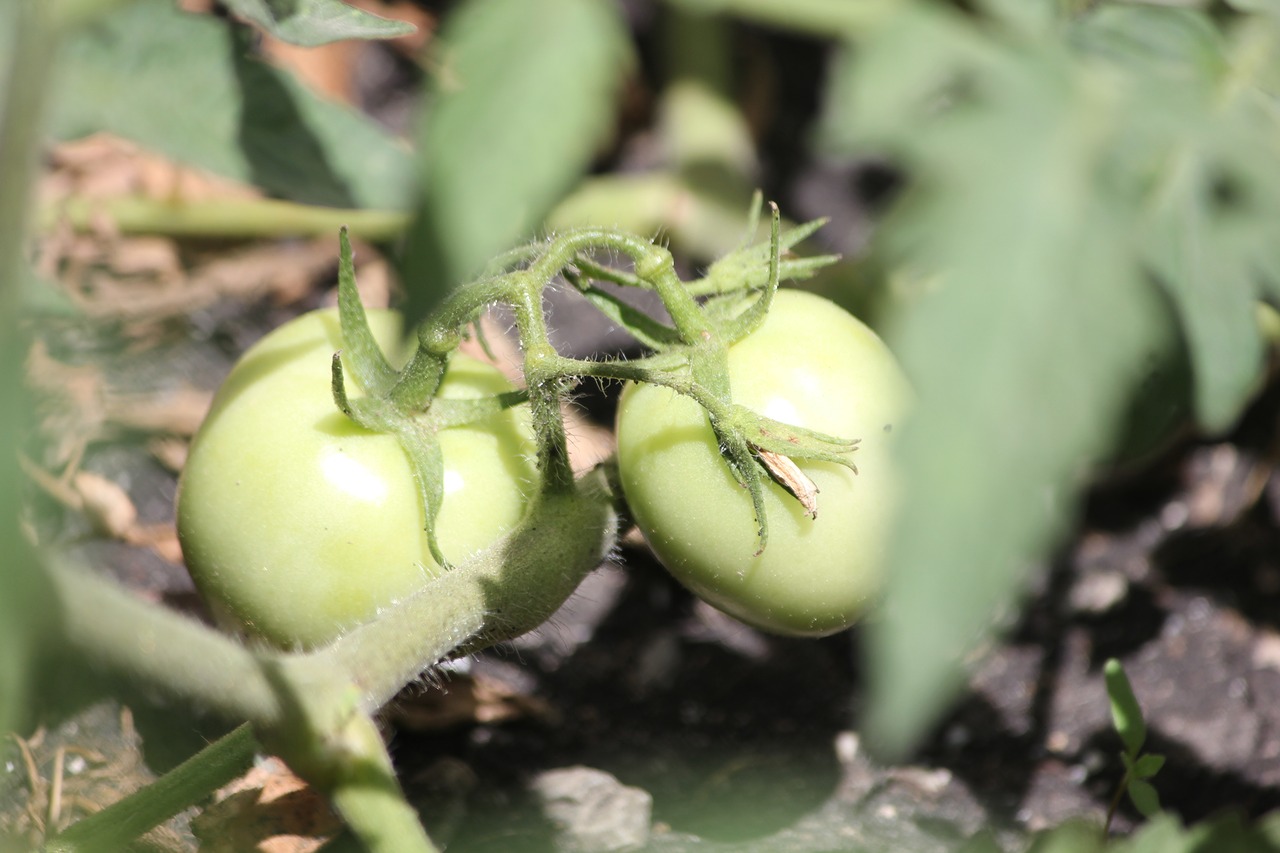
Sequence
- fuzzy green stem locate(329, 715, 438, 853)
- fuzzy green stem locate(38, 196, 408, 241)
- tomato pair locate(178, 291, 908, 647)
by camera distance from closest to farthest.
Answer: fuzzy green stem locate(329, 715, 438, 853) → tomato pair locate(178, 291, 908, 647) → fuzzy green stem locate(38, 196, 408, 241)

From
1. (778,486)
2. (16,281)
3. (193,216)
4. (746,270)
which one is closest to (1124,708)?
(778,486)

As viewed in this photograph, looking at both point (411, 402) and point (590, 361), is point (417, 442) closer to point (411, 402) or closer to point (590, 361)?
point (411, 402)

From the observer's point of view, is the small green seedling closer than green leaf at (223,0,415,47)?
No

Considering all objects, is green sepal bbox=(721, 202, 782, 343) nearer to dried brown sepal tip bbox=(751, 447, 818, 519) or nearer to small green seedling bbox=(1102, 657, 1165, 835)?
dried brown sepal tip bbox=(751, 447, 818, 519)

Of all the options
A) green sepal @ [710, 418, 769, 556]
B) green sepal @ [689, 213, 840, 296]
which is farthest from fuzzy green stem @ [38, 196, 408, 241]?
green sepal @ [710, 418, 769, 556]

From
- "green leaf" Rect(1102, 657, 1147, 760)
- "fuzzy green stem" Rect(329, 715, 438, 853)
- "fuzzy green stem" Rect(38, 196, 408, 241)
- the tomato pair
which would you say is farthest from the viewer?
"fuzzy green stem" Rect(38, 196, 408, 241)

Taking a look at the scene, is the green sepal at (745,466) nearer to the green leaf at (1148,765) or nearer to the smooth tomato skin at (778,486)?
the smooth tomato skin at (778,486)

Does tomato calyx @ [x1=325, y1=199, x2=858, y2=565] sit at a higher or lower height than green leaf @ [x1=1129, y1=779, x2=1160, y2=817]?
higher
